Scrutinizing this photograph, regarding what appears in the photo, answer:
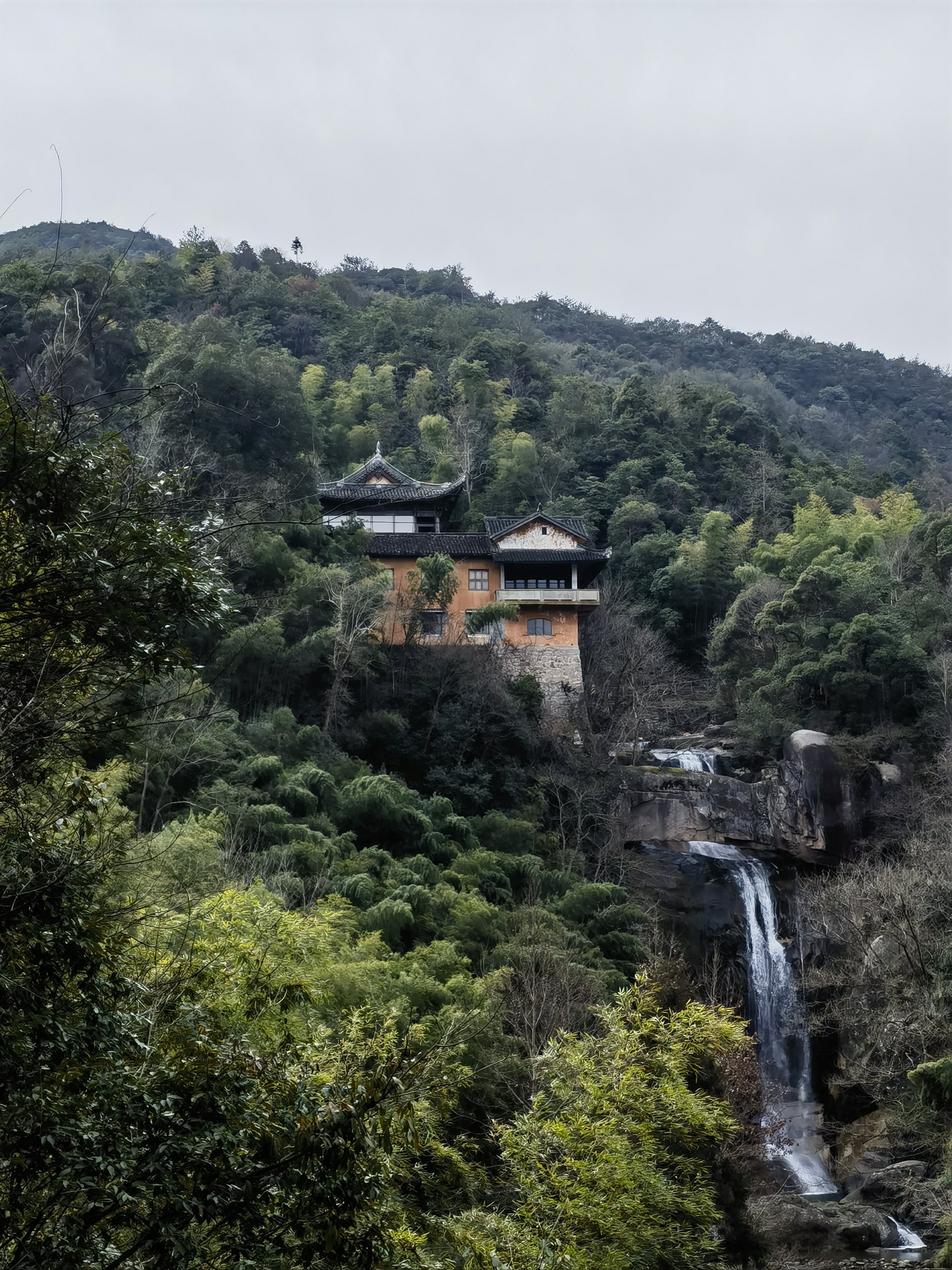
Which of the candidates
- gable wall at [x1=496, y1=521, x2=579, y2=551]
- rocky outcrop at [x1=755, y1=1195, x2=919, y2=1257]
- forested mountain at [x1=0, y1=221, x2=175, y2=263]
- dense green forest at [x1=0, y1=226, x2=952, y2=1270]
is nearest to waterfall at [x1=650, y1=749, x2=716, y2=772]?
dense green forest at [x1=0, y1=226, x2=952, y2=1270]

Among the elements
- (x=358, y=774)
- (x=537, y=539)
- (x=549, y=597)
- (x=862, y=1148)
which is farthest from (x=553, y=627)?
(x=862, y=1148)

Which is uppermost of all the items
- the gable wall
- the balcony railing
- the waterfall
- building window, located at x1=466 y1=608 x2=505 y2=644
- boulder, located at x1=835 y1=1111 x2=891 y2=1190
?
the gable wall

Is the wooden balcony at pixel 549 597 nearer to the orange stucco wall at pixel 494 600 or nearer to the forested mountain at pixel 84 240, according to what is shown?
the orange stucco wall at pixel 494 600

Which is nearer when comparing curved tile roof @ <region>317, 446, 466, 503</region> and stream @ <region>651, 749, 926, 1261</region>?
stream @ <region>651, 749, 926, 1261</region>

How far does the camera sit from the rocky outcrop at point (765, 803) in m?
28.1

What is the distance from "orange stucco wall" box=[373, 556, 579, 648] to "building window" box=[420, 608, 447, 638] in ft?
4.06

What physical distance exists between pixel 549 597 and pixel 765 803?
340 inches

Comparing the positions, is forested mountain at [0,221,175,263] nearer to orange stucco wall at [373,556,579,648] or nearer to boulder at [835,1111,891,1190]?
orange stucco wall at [373,556,579,648]

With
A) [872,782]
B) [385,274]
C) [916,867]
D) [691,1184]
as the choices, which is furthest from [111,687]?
[385,274]

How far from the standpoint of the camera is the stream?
21.5 metres

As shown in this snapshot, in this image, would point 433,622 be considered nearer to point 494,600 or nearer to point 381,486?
point 494,600

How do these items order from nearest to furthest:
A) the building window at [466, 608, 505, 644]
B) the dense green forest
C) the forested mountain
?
the dense green forest
the building window at [466, 608, 505, 644]
the forested mountain

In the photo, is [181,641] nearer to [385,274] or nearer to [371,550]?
[371,550]

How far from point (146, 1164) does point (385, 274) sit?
9056 cm
